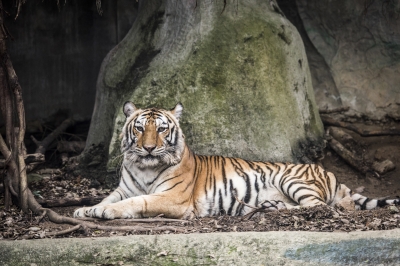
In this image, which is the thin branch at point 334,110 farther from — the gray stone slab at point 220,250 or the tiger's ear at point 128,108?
the gray stone slab at point 220,250

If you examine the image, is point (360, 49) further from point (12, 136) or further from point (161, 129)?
point (12, 136)

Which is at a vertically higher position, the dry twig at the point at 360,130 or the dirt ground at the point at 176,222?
the dry twig at the point at 360,130

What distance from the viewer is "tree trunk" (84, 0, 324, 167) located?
7.50 metres

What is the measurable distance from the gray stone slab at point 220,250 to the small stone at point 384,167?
3455mm

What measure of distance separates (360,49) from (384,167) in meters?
1.52

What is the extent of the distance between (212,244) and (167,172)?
170 cm

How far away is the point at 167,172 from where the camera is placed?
6719 millimetres

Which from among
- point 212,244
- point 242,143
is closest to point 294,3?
point 242,143

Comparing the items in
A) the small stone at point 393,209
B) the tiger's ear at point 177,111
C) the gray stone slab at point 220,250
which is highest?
the tiger's ear at point 177,111

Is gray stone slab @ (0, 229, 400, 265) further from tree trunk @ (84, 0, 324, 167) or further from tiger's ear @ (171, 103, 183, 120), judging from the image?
tree trunk @ (84, 0, 324, 167)

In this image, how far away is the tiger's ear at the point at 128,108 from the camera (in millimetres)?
6946

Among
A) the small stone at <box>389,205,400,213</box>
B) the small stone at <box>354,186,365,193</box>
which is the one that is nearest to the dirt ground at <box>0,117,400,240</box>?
the small stone at <box>389,205,400,213</box>

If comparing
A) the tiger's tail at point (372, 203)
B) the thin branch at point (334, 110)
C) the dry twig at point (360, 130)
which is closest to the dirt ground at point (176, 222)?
the tiger's tail at point (372, 203)

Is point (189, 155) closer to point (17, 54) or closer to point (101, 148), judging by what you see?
point (101, 148)
